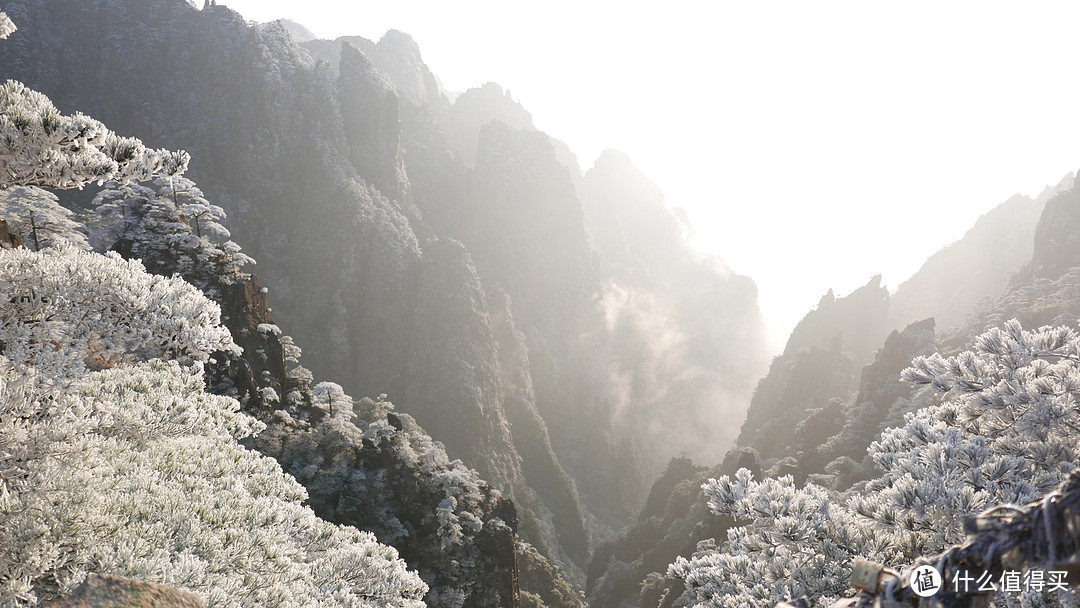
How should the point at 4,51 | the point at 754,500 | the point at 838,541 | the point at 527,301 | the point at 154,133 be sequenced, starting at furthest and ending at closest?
1. the point at 527,301
2. the point at 154,133
3. the point at 4,51
4. the point at 754,500
5. the point at 838,541

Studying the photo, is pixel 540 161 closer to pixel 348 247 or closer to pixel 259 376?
pixel 348 247

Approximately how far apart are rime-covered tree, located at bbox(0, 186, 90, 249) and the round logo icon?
3372cm

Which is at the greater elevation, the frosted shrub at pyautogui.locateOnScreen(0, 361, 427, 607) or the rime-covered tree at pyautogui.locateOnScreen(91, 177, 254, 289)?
the rime-covered tree at pyautogui.locateOnScreen(91, 177, 254, 289)

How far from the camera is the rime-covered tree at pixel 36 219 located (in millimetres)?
24750

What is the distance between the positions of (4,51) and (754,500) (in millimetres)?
106399

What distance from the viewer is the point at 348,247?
2987 inches

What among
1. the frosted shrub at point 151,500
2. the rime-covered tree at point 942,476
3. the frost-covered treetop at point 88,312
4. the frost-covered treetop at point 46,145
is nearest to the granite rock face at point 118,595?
the frosted shrub at point 151,500

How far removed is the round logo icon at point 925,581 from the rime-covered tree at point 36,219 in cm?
3372

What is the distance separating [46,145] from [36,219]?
29.9 meters

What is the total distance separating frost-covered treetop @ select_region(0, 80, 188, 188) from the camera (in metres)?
4.91

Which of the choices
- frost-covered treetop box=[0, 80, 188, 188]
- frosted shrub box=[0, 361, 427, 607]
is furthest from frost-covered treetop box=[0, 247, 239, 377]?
frost-covered treetop box=[0, 80, 188, 188]

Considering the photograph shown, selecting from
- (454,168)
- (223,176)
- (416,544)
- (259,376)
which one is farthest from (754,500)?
(454,168)

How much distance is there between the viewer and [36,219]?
2562cm

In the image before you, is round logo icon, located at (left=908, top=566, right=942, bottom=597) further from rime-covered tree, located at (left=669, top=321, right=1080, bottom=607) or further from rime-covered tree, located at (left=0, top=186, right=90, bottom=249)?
rime-covered tree, located at (left=0, top=186, right=90, bottom=249)
